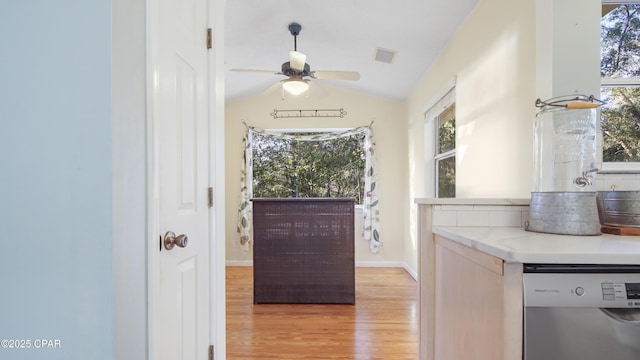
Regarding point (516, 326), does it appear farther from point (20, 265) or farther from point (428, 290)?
point (20, 265)

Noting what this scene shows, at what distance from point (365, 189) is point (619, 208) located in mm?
3034

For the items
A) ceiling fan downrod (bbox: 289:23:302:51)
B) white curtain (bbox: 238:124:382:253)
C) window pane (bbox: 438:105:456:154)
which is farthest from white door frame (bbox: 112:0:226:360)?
white curtain (bbox: 238:124:382:253)

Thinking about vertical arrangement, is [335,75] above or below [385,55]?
below

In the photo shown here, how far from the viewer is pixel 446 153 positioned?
2.88 m

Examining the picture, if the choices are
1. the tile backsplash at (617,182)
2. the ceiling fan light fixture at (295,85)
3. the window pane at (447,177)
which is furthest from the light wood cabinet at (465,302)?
the ceiling fan light fixture at (295,85)

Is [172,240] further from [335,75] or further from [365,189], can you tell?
[365,189]

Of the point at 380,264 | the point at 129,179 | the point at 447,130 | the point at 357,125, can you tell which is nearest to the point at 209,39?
the point at 129,179

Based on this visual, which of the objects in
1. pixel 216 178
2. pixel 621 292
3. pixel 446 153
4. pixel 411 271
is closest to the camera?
pixel 621 292

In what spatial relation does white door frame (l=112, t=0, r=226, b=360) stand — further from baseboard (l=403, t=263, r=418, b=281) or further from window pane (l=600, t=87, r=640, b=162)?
baseboard (l=403, t=263, r=418, b=281)

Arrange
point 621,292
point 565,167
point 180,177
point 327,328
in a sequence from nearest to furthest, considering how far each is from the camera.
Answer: point 621,292 → point 180,177 → point 565,167 → point 327,328

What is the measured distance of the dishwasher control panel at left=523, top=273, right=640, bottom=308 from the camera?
2.29 ft

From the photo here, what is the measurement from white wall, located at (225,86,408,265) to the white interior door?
2960 mm

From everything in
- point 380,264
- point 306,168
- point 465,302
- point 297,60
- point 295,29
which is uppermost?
point 295,29

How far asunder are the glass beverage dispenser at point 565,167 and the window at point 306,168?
9.98 ft
